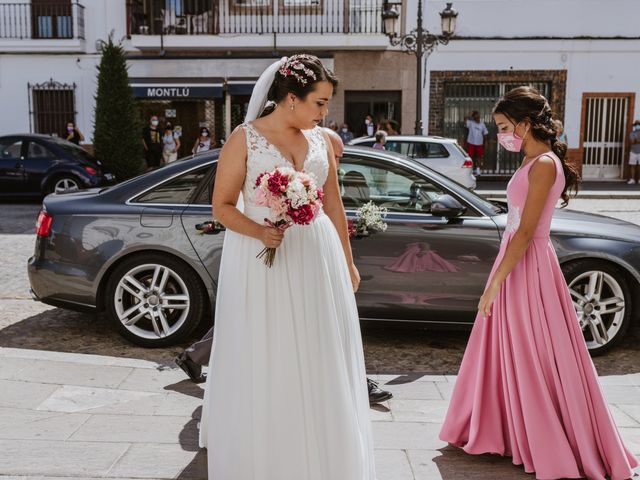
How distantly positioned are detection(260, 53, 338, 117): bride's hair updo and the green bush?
1621cm

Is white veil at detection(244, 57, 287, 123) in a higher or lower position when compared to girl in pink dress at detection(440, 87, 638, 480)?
higher

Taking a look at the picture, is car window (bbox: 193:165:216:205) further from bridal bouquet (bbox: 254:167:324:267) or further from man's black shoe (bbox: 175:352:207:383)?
bridal bouquet (bbox: 254:167:324:267)

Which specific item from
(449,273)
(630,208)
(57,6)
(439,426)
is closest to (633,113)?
(630,208)

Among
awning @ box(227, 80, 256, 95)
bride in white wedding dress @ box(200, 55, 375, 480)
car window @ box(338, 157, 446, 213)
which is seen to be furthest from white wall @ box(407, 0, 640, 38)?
bride in white wedding dress @ box(200, 55, 375, 480)

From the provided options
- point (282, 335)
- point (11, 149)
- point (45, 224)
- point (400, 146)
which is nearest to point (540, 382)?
point (282, 335)

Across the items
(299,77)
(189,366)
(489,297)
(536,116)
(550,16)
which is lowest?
(189,366)

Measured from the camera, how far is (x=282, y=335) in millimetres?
3086

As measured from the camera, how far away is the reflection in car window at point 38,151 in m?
16.4

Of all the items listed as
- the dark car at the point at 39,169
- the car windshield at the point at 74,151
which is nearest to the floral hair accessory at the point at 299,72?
the dark car at the point at 39,169

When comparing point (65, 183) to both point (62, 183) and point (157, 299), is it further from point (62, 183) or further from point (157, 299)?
point (157, 299)

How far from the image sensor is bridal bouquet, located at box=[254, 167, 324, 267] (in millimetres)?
2852

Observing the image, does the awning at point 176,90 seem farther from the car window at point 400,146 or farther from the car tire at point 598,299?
the car tire at point 598,299

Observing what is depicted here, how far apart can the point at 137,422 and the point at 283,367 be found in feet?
4.59

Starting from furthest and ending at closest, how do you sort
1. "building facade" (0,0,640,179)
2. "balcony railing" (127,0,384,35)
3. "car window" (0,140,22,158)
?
"balcony railing" (127,0,384,35), "building facade" (0,0,640,179), "car window" (0,140,22,158)
